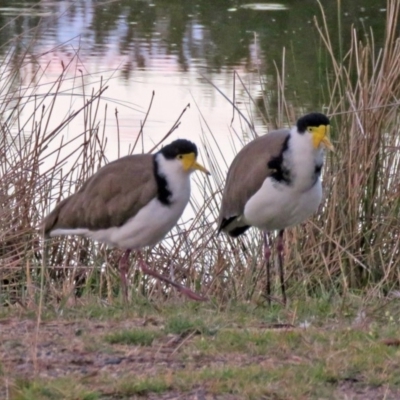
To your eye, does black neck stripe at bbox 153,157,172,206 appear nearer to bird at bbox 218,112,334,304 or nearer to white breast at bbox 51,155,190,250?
white breast at bbox 51,155,190,250

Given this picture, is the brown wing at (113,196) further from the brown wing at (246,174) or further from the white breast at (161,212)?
the brown wing at (246,174)

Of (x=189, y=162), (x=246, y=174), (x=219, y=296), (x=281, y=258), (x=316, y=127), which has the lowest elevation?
(x=219, y=296)

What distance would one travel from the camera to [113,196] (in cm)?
584

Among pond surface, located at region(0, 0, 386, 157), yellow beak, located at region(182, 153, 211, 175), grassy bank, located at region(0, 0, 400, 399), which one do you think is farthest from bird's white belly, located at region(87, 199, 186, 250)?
pond surface, located at region(0, 0, 386, 157)

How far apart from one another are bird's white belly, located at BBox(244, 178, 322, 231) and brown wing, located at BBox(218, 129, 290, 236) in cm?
8

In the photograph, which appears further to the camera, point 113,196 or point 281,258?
point 281,258

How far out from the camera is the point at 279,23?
15.6m

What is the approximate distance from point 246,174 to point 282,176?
299 millimetres

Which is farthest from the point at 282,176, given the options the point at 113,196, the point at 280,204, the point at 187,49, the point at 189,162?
the point at 187,49

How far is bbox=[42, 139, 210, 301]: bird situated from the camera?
18.6ft

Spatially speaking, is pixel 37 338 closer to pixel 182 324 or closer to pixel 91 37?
pixel 182 324

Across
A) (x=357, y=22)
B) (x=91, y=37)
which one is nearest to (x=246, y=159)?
(x=91, y=37)

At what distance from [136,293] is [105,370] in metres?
2.05

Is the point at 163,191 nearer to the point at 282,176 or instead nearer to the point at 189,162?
the point at 189,162
